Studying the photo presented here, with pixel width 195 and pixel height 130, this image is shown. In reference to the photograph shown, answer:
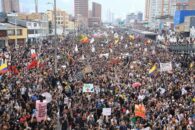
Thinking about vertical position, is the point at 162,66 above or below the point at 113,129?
above

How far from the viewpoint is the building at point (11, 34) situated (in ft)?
158

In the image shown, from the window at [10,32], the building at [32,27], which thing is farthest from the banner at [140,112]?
the building at [32,27]

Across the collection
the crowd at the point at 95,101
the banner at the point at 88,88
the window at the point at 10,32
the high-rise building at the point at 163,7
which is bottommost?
the crowd at the point at 95,101

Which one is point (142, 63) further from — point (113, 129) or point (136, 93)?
point (113, 129)

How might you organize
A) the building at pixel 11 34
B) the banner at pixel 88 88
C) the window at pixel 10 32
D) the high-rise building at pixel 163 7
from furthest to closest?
the high-rise building at pixel 163 7, the window at pixel 10 32, the building at pixel 11 34, the banner at pixel 88 88

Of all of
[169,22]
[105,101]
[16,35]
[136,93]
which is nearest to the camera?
[105,101]

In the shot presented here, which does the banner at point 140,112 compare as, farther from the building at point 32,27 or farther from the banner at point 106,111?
the building at point 32,27

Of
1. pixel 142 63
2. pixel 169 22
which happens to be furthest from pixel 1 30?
pixel 169 22

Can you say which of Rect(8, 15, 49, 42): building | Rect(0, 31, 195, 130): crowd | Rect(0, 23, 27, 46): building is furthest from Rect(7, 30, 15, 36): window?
Rect(0, 31, 195, 130): crowd

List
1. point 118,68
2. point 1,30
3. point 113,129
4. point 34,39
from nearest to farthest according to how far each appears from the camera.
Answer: point 113,129, point 118,68, point 1,30, point 34,39

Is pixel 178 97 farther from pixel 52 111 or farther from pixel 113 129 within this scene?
pixel 52 111

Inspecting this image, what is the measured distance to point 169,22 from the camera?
346 feet

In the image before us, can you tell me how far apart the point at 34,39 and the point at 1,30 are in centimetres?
1674

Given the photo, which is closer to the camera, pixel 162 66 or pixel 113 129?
pixel 113 129
